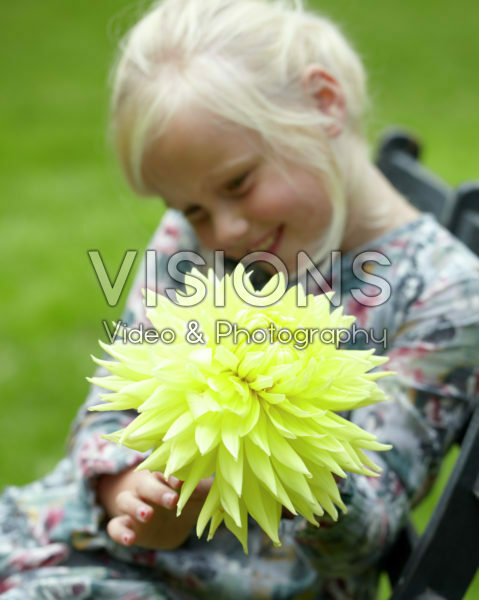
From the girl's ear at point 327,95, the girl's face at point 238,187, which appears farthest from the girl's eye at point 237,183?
the girl's ear at point 327,95

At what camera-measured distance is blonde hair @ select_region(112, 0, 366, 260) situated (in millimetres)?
1191

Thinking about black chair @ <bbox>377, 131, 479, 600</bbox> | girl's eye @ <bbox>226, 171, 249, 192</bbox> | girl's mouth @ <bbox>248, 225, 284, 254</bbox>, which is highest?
girl's eye @ <bbox>226, 171, 249, 192</bbox>

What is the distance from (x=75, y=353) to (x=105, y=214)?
133 centimetres

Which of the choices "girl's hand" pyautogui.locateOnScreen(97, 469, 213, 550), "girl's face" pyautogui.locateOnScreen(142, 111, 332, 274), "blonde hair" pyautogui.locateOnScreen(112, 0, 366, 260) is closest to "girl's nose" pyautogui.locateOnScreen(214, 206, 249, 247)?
"girl's face" pyautogui.locateOnScreen(142, 111, 332, 274)

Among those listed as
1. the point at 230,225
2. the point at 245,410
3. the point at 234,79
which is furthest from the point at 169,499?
the point at 234,79

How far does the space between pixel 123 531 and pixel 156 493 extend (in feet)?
0.30

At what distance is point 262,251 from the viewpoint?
49.5 inches

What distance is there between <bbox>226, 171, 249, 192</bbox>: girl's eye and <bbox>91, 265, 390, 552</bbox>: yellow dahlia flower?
19.8 inches

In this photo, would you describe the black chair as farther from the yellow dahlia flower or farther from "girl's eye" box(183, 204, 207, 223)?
"girl's eye" box(183, 204, 207, 223)

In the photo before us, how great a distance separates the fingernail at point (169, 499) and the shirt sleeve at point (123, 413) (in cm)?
16

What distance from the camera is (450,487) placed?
1.00 metres

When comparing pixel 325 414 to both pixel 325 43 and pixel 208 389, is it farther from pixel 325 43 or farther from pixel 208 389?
pixel 325 43

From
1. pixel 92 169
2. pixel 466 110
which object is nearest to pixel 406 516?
pixel 92 169

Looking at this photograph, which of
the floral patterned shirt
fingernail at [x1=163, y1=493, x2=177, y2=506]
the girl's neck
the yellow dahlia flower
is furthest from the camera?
the girl's neck
